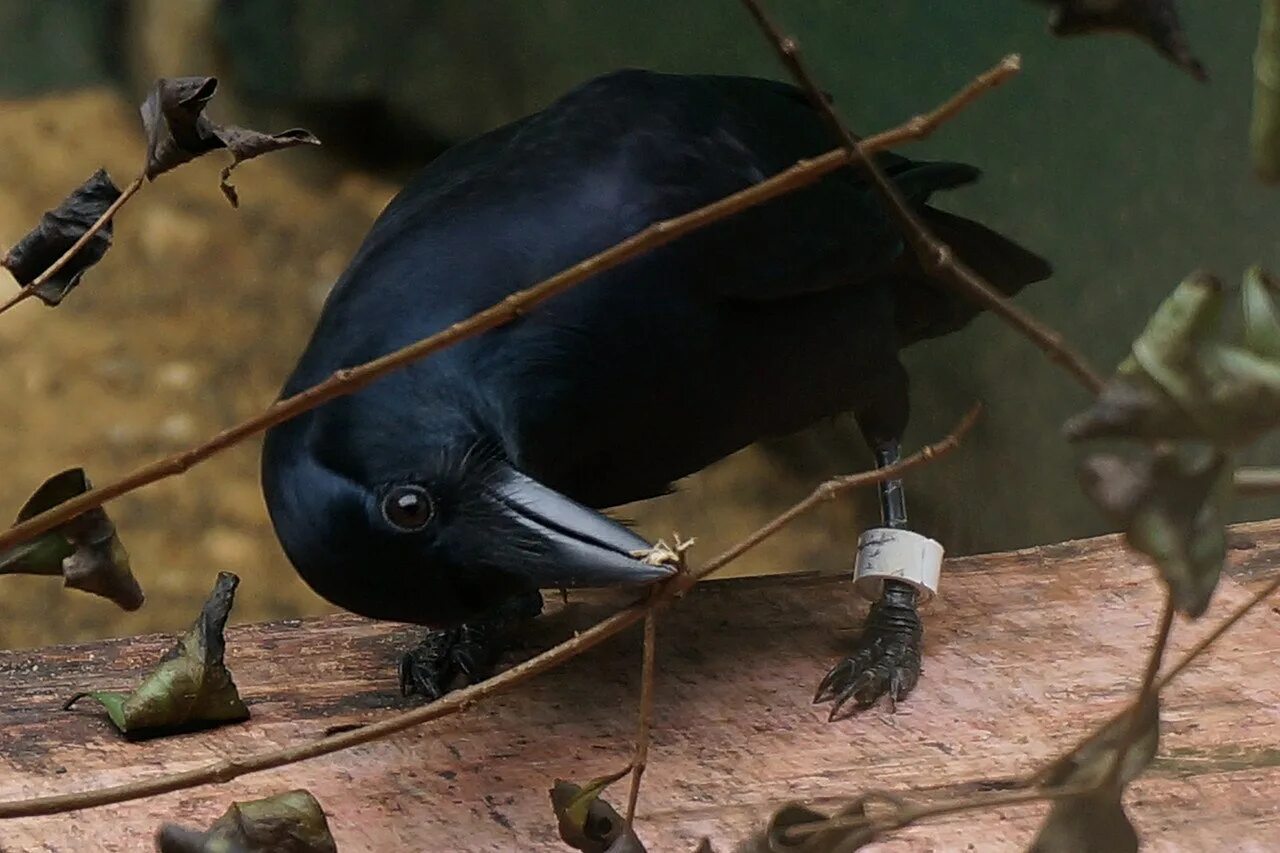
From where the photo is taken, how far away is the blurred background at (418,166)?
5.48ft

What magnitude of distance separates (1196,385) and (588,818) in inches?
18.2

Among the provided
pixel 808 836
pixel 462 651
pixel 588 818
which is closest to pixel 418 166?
pixel 462 651

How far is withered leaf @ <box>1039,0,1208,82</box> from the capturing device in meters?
0.39

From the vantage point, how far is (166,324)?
2.84 m

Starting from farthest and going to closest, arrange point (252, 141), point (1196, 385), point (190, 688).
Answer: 1. point (190, 688)
2. point (252, 141)
3. point (1196, 385)

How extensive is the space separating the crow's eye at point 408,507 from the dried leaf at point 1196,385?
70 centimetres

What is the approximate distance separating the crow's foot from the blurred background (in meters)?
0.20

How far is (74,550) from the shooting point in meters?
0.89

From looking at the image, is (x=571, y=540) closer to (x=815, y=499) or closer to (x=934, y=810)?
(x=815, y=499)

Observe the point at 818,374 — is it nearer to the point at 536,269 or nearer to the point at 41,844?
the point at 536,269

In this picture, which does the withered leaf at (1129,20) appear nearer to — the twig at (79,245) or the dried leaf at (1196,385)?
the dried leaf at (1196,385)

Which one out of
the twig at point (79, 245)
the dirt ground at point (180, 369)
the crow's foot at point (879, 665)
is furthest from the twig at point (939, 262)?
the dirt ground at point (180, 369)

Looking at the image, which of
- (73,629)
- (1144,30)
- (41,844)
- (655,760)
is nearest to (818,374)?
(655,760)

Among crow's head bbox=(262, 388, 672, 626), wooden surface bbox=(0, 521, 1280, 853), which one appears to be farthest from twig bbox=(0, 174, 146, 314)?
wooden surface bbox=(0, 521, 1280, 853)
